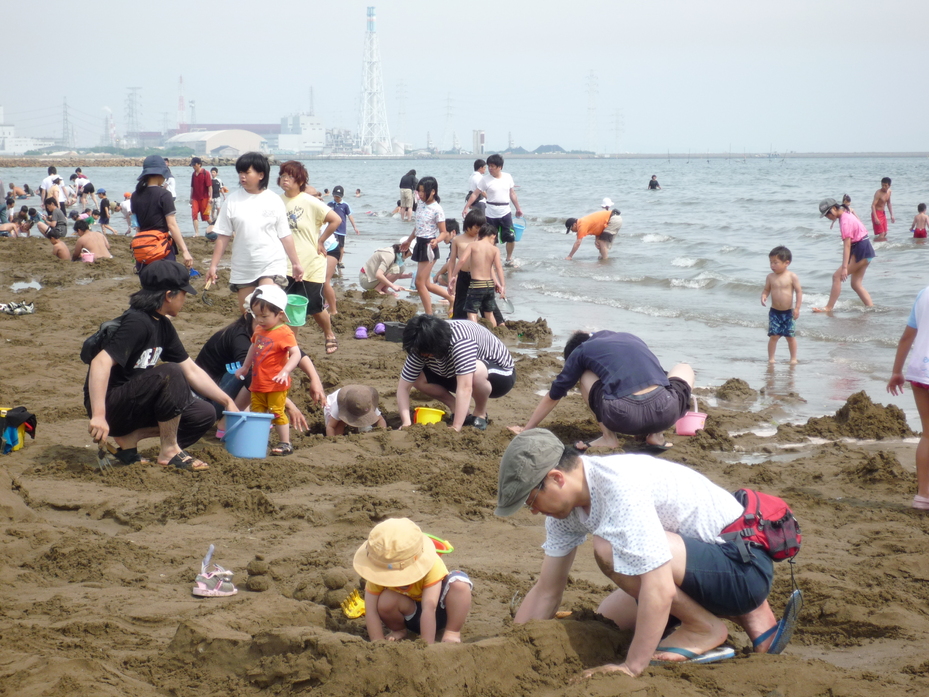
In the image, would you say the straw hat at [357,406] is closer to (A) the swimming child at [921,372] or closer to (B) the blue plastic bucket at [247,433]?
(B) the blue plastic bucket at [247,433]

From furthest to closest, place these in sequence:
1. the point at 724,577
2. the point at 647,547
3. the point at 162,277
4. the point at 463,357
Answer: the point at 463,357
the point at 162,277
the point at 724,577
the point at 647,547

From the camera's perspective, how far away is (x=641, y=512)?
274 cm

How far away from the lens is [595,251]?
1980cm

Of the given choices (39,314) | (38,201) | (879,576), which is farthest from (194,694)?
(38,201)

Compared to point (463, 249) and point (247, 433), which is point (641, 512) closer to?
point (247, 433)

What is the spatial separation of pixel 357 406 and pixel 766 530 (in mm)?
3397

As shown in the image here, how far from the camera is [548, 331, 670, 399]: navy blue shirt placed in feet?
17.3

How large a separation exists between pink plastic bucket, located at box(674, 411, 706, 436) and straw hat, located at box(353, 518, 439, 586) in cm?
348

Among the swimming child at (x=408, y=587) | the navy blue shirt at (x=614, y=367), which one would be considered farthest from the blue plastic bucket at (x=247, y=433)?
the swimming child at (x=408, y=587)

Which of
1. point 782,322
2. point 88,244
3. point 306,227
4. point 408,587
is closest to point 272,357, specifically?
point 408,587

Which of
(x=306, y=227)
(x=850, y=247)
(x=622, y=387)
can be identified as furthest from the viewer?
(x=850, y=247)

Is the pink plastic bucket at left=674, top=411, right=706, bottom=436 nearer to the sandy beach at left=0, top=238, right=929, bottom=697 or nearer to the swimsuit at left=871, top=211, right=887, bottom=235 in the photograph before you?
the sandy beach at left=0, top=238, right=929, bottom=697

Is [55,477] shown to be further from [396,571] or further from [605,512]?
[605,512]

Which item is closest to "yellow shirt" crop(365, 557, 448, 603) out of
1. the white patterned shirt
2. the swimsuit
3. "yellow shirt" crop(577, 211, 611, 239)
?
the white patterned shirt
